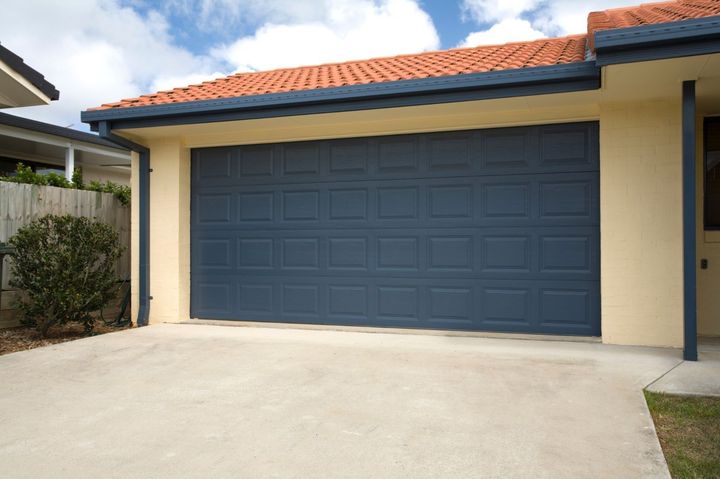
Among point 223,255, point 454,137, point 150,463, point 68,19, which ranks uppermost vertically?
point 68,19

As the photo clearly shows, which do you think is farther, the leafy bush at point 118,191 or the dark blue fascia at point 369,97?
the leafy bush at point 118,191

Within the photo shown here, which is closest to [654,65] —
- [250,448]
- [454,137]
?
[454,137]

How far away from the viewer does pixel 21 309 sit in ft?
23.9

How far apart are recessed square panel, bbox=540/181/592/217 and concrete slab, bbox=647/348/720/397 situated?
2022 mm

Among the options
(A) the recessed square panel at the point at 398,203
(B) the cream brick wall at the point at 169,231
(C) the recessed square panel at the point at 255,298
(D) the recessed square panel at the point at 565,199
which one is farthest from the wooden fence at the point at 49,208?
(D) the recessed square panel at the point at 565,199

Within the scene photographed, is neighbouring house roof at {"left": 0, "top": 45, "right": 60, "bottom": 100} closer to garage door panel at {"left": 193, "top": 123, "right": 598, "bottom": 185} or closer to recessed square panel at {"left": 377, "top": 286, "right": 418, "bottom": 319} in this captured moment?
garage door panel at {"left": 193, "top": 123, "right": 598, "bottom": 185}

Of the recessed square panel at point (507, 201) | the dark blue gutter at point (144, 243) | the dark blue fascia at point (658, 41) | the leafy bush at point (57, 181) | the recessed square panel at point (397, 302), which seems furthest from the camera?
the dark blue gutter at point (144, 243)

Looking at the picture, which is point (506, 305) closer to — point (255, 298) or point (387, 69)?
point (255, 298)

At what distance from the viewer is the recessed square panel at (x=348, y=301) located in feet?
24.7

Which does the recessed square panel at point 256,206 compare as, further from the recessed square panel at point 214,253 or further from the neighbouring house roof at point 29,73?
the neighbouring house roof at point 29,73

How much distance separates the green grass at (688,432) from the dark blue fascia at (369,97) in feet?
10.7

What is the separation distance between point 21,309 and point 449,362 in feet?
18.1

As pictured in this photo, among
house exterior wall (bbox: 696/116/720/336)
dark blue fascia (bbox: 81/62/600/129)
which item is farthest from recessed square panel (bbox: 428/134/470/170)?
house exterior wall (bbox: 696/116/720/336)

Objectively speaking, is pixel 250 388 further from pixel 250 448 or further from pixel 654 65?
pixel 654 65
